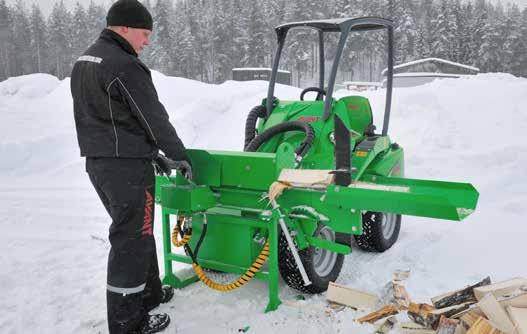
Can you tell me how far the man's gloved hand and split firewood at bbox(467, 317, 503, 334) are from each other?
6.46 feet

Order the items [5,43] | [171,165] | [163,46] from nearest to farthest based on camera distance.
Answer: [171,165]
[163,46]
[5,43]

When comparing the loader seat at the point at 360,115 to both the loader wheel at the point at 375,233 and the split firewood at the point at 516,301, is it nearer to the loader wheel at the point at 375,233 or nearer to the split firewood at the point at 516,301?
the loader wheel at the point at 375,233

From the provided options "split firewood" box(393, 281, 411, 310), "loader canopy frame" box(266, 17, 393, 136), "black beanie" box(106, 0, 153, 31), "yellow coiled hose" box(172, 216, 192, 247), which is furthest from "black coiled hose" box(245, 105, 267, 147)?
"split firewood" box(393, 281, 411, 310)

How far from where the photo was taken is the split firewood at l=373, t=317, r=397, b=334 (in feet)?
9.21

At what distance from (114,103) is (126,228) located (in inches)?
30.0

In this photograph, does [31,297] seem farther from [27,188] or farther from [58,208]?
[27,188]

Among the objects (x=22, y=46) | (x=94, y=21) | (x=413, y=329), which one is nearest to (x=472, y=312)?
(x=413, y=329)

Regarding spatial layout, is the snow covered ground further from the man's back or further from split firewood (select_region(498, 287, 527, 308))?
the man's back

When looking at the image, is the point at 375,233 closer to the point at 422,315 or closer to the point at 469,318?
the point at 422,315

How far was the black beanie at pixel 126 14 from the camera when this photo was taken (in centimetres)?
281

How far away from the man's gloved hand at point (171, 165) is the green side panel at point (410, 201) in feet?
3.21

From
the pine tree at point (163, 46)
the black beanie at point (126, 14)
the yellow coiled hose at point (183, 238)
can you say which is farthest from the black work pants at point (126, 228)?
the pine tree at point (163, 46)

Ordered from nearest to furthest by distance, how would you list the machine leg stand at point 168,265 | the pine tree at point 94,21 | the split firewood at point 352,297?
the split firewood at point 352,297 < the machine leg stand at point 168,265 < the pine tree at point 94,21

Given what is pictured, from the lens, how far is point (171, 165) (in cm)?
319
